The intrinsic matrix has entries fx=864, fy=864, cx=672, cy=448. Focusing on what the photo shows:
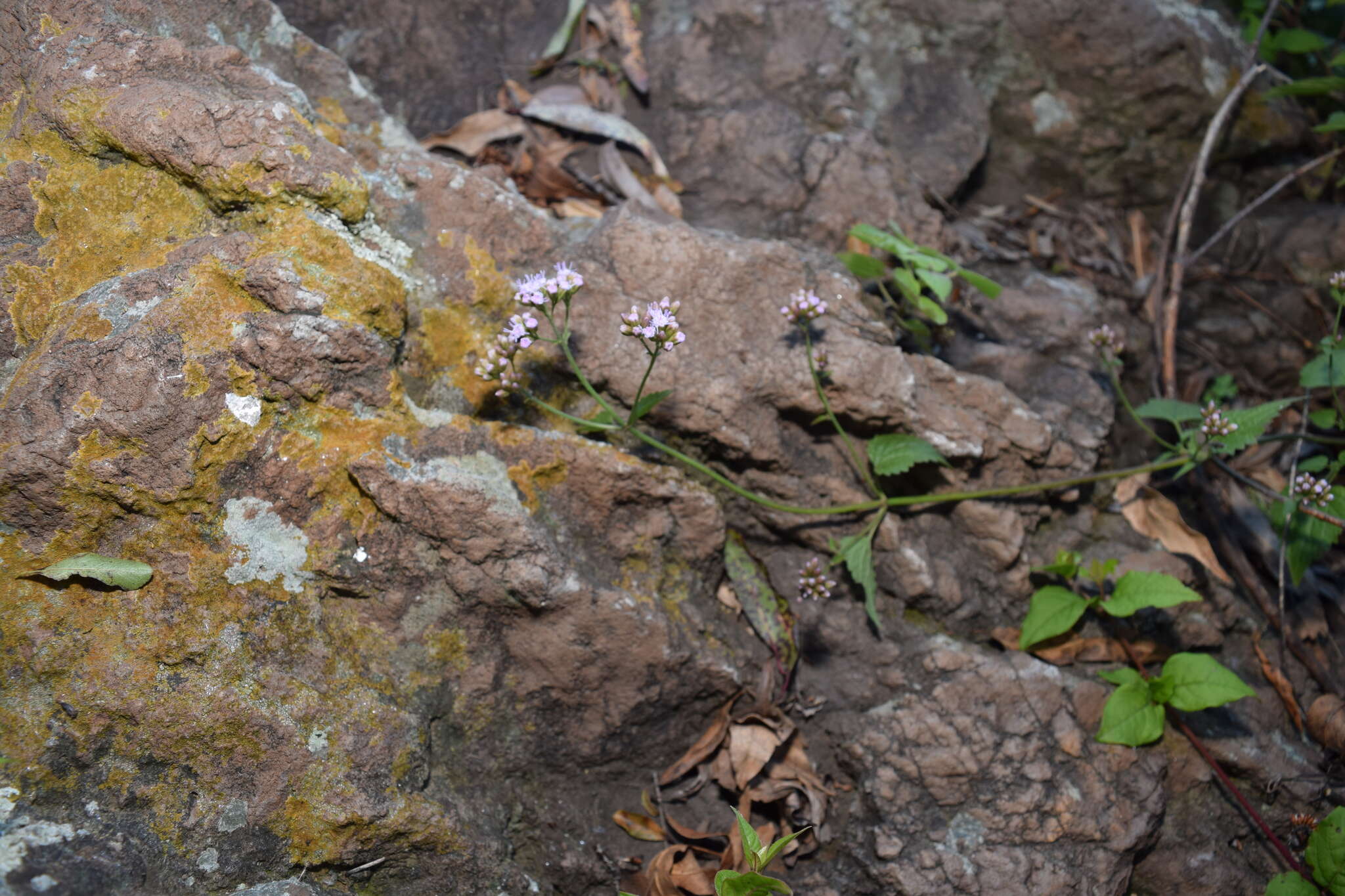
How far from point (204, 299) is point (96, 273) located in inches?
15.7

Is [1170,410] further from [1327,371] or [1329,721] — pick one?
[1329,721]

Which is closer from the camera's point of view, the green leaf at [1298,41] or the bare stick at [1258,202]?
the bare stick at [1258,202]

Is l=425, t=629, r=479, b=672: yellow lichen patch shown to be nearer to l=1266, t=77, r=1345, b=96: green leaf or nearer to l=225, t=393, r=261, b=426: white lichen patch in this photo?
l=225, t=393, r=261, b=426: white lichen patch

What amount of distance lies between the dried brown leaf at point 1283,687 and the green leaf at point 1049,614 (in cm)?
79

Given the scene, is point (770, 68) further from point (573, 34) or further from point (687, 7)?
point (573, 34)

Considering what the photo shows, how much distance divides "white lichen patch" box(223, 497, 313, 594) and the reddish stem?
283 centimetres

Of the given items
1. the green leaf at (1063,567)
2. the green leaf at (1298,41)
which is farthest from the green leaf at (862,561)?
the green leaf at (1298,41)

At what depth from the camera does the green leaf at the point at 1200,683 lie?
2803 mm

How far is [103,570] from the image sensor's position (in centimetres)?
224

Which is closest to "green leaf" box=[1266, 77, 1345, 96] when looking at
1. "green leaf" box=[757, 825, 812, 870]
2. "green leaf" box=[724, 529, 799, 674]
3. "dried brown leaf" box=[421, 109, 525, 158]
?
"green leaf" box=[724, 529, 799, 674]

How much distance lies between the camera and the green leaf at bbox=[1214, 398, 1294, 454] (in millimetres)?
3012

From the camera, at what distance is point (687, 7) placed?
4250mm

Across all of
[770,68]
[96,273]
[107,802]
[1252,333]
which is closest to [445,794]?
[107,802]

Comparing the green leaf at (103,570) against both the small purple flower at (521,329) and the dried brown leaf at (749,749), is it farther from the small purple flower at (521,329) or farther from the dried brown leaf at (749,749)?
the dried brown leaf at (749,749)
